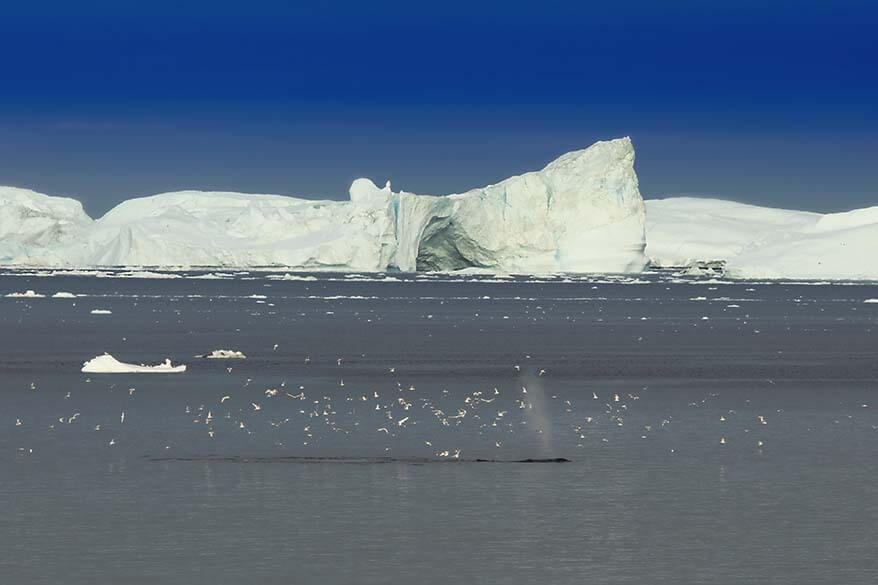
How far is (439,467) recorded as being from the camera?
52.2 feet

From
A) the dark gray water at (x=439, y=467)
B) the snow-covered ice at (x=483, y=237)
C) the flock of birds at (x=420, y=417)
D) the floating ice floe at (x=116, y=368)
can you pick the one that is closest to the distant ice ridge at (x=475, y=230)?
the snow-covered ice at (x=483, y=237)

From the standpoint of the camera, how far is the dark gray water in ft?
36.2

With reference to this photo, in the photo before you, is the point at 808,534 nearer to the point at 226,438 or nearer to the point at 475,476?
the point at 475,476

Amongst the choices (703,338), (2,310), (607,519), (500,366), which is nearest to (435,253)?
(2,310)

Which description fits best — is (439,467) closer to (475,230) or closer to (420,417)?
(420,417)

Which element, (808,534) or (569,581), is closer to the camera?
(569,581)

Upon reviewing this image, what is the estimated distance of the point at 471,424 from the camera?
20.4m

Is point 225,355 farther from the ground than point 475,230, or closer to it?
closer to it

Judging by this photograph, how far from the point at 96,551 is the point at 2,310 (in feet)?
179

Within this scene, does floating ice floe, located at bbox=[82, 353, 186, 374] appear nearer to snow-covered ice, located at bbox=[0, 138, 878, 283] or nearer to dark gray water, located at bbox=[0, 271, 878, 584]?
dark gray water, located at bbox=[0, 271, 878, 584]

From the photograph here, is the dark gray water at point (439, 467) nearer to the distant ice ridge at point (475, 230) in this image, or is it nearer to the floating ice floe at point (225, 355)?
the floating ice floe at point (225, 355)

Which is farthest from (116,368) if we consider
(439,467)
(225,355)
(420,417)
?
(439,467)

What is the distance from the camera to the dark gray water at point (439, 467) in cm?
1103

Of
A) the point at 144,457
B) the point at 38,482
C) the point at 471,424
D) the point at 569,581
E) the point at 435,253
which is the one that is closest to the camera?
the point at 569,581
